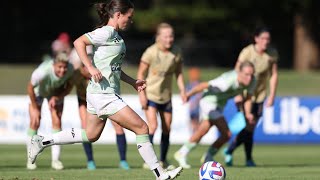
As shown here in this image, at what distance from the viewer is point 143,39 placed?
45.9 m

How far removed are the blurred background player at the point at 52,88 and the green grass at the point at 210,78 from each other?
19.2 metres

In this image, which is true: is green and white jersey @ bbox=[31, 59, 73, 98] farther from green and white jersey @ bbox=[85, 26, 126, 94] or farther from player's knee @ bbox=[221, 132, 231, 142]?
green and white jersey @ bbox=[85, 26, 126, 94]

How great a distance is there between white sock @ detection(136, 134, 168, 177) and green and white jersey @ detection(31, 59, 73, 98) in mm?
3627

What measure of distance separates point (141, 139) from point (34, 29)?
113ft

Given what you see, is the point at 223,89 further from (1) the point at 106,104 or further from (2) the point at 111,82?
(1) the point at 106,104

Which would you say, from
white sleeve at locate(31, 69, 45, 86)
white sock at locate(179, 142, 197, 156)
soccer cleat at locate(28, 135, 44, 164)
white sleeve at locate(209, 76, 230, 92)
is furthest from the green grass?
soccer cleat at locate(28, 135, 44, 164)

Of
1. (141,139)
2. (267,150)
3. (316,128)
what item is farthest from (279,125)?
(141,139)

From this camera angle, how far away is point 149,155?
11250 mm

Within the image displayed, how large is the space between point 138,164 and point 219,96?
2.06 meters

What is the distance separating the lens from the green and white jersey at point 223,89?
15391 millimetres

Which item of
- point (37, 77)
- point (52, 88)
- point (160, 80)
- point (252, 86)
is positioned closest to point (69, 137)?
point (37, 77)

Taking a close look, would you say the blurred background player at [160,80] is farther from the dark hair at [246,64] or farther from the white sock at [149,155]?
the white sock at [149,155]

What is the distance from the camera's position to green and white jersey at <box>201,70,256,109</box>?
1539cm

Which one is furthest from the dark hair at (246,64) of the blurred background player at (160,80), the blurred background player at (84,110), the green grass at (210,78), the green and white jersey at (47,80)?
the green grass at (210,78)
